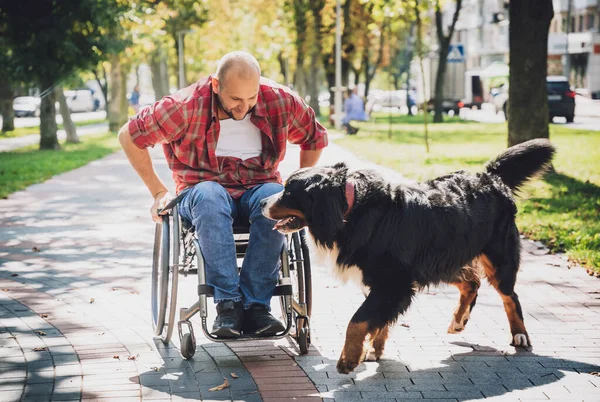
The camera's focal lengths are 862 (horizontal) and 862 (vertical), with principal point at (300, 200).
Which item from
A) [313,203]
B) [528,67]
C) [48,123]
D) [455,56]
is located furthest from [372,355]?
[455,56]

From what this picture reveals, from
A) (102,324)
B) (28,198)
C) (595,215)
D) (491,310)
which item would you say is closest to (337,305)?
(491,310)

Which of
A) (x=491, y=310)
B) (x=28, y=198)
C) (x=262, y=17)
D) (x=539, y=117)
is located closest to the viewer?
(x=491, y=310)

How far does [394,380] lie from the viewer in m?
4.55

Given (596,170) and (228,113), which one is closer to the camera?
(228,113)

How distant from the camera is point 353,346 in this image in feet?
14.7

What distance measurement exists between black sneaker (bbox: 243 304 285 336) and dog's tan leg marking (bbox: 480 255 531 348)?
1.31m

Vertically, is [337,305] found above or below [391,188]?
below

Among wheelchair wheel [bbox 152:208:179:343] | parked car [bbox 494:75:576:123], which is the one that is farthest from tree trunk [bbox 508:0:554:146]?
parked car [bbox 494:75:576:123]

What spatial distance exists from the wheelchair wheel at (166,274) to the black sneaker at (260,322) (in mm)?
431

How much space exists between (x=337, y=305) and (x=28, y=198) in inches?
309

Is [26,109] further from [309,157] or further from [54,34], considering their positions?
[309,157]

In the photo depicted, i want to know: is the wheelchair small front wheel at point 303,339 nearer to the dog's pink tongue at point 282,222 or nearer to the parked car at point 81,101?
the dog's pink tongue at point 282,222

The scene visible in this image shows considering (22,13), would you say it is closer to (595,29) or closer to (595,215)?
(595,215)

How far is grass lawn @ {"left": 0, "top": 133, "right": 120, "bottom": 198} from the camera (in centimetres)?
1510
